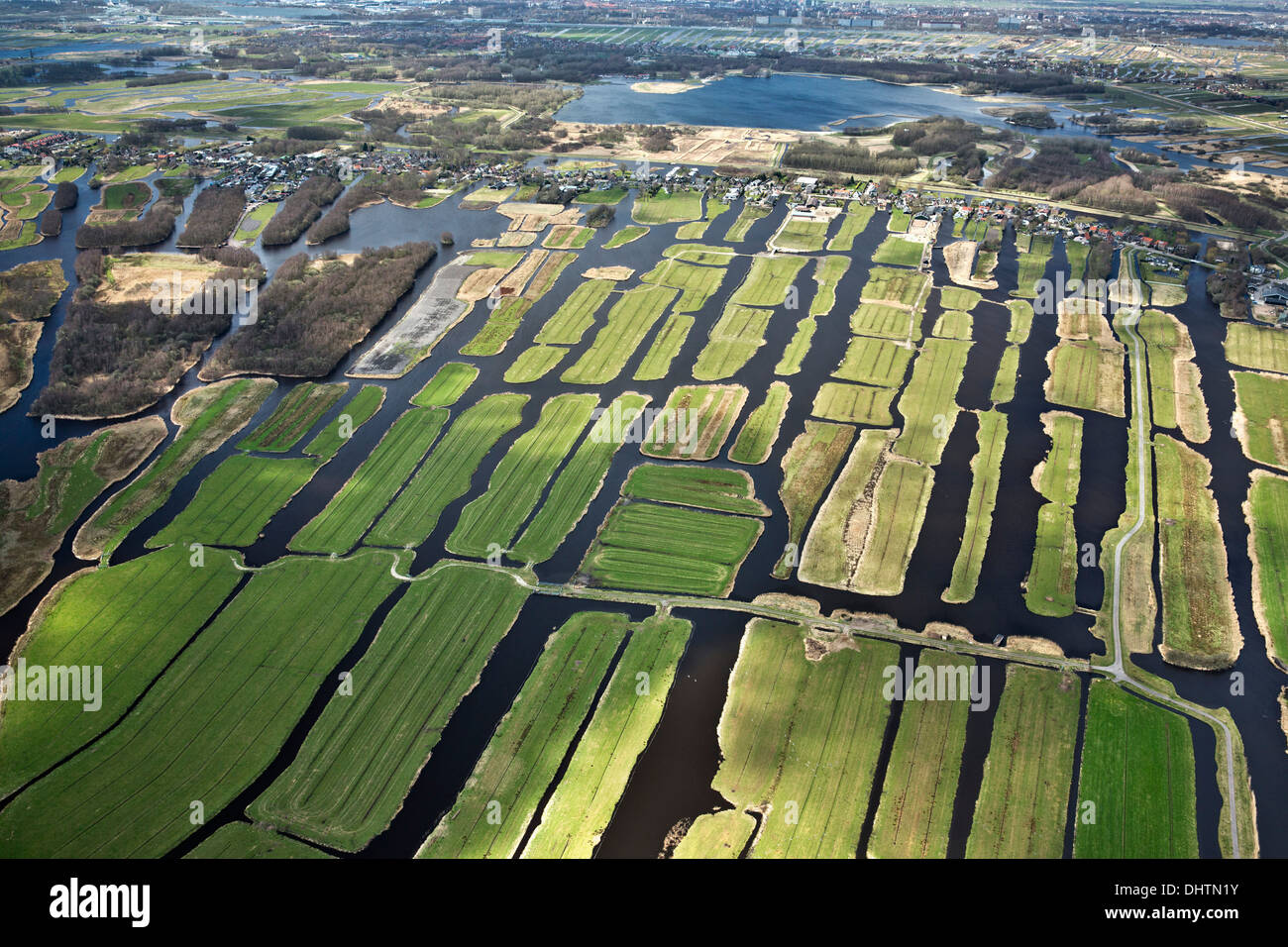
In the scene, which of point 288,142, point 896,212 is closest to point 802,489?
point 896,212

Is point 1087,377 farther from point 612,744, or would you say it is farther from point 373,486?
point 373,486

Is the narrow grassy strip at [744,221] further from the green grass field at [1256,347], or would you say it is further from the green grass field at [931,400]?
the green grass field at [1256,347]

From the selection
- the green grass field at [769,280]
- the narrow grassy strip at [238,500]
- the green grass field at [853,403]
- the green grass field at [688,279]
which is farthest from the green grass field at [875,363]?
the narrow grassy strip at [238,500]

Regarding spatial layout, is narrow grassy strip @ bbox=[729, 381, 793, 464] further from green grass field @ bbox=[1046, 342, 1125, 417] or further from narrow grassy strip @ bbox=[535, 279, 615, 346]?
green grass field @ bbox=[1046, 342, 1125, 417]

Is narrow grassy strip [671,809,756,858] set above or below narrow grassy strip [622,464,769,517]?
below

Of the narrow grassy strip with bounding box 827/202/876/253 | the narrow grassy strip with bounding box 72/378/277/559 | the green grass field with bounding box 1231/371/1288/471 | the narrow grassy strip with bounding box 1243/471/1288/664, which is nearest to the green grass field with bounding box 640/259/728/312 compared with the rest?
the narrow grassy strip with bounding box 827/202/876/253

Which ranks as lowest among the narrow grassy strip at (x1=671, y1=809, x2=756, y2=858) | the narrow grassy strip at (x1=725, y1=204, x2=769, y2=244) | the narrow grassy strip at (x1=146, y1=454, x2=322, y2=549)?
the narrow grassy strip at (x1=671, y1=809, x2=756, y2=858)

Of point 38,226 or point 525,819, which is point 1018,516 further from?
point 38,226
